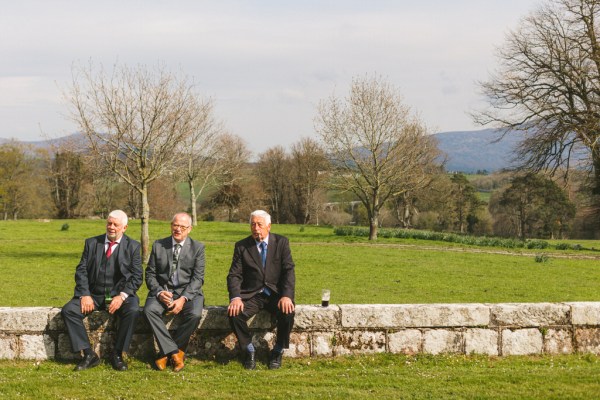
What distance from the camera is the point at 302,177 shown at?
65.6 metres

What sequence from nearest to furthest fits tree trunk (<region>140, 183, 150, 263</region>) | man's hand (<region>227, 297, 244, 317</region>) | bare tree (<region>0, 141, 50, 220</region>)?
man's hand (<region>227, 297, 244, 317</region>), tree trunk (<region>140, 183, 150, 263</region>), bare tree (<region>0, 141, 50, 220</region>)

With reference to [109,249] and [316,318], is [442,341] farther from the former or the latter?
[109,249]

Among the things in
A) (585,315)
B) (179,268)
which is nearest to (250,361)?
(179,268)

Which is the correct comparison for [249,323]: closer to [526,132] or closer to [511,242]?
[511,242]

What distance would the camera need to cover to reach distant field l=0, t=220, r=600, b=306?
14471mm

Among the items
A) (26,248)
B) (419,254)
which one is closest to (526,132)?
(419,254)

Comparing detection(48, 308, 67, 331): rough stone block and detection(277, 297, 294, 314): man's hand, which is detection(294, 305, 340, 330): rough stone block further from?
detection(48, 308, 67, 331): rough stone block

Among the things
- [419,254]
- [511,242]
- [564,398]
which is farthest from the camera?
A: [511,242]

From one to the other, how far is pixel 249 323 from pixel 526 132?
96.7 ft

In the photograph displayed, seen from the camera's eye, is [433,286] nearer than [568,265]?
Yes

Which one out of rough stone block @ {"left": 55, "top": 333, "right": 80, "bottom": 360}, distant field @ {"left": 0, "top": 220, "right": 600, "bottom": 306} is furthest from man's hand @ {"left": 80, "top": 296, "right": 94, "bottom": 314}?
distant field @ {"left": 0, "top": 220, "right": 600, "bottom": 306}

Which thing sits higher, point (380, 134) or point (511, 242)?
point (380, 134)

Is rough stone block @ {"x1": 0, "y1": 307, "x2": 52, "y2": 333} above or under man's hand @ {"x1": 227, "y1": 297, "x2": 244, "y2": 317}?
under

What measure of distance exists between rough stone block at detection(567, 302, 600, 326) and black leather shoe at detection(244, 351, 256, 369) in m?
4.07
